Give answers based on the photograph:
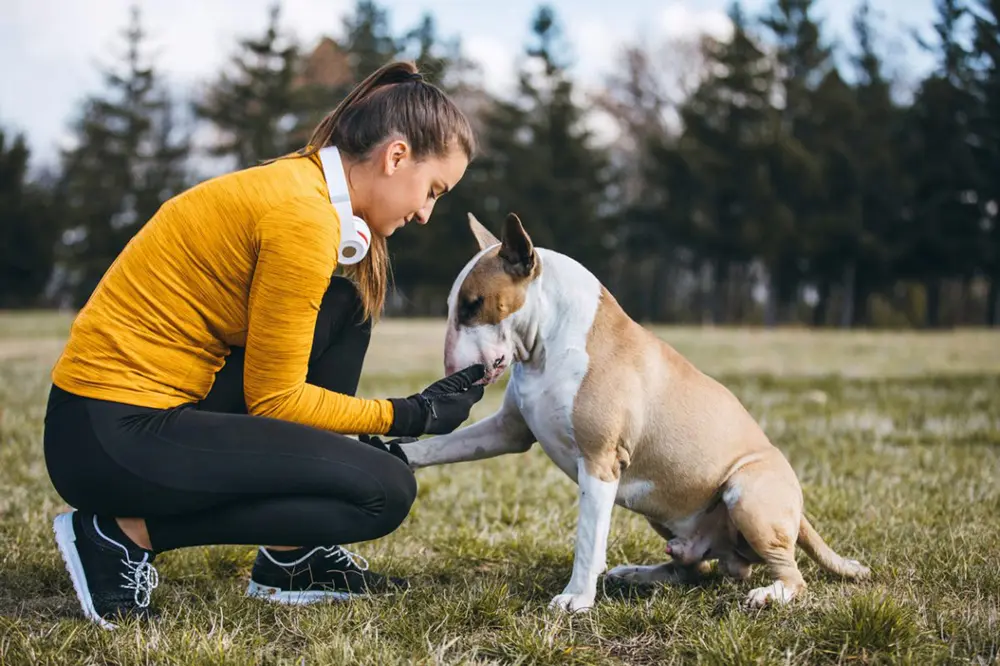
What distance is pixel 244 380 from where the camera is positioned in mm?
3023

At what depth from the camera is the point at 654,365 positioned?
3615 millimetres

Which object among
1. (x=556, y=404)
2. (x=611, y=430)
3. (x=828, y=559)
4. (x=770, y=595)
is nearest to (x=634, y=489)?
(x=611, y=430)

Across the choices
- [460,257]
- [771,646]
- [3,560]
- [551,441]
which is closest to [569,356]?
[551,441]

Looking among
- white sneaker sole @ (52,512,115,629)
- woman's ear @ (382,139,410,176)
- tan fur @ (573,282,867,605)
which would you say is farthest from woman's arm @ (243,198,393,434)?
tan fur @ (573,282,867,605)

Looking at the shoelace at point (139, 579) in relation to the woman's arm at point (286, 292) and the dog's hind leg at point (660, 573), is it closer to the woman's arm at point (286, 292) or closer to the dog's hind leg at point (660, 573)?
the woman's arm at point (286, 292)

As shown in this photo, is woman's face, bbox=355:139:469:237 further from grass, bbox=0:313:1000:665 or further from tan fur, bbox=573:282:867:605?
grass, bbox=0:313:1000:665

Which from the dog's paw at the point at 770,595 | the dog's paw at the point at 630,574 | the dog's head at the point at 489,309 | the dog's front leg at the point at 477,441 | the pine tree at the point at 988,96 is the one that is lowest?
the dog's paw at the point at 630,574

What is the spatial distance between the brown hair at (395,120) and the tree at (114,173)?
36.5 metres

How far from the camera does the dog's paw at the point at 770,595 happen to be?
10.8 ft

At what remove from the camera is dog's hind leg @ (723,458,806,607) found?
3428 mm

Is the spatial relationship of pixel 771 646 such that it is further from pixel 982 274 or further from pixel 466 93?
pixel 466 93

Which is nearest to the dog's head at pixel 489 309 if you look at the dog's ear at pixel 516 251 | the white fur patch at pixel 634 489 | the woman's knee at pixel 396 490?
the dog's ear at pixel 516 251

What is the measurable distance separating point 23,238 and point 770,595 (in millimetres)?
38990

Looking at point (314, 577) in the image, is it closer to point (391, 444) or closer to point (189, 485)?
point (391, 444)
